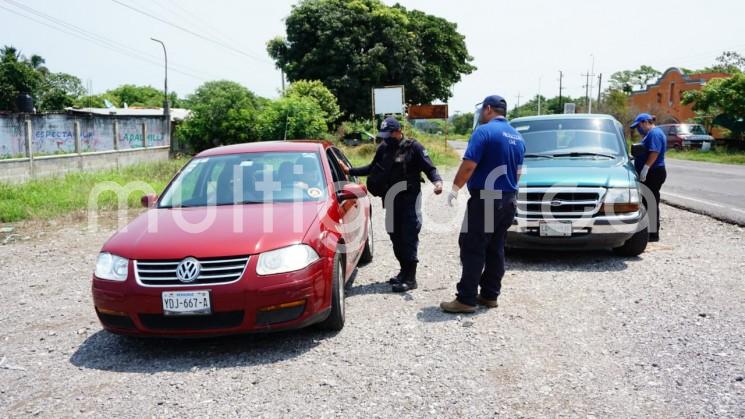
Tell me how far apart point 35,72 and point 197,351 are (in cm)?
6161

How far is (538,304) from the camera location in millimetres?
5262

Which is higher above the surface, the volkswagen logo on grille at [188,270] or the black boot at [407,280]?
the volkswagen logo on grille at [188,270]

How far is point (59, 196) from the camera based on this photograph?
13.0 m

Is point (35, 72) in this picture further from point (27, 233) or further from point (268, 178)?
point (268, 178)

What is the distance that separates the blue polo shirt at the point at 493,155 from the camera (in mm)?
4840

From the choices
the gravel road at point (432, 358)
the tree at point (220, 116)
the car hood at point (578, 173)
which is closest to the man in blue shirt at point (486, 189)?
the gravel road at point (432, 358)

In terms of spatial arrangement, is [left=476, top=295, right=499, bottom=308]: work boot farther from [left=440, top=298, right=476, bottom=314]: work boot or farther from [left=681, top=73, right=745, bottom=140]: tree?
[left=681, top=73, right=745, bottom=140]: tree

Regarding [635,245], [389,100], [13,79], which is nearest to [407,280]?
[635,245]

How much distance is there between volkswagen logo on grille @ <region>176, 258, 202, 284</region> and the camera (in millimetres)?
3939

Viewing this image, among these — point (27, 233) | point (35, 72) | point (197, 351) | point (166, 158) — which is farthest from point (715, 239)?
point (35, 72)

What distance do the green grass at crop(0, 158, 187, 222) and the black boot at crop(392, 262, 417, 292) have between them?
8.48 m

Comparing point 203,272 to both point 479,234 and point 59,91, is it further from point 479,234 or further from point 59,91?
point 59,91

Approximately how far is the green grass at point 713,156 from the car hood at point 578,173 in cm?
2176

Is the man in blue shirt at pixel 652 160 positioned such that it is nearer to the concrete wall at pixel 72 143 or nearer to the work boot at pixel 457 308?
the work boot at pixel 457 308
